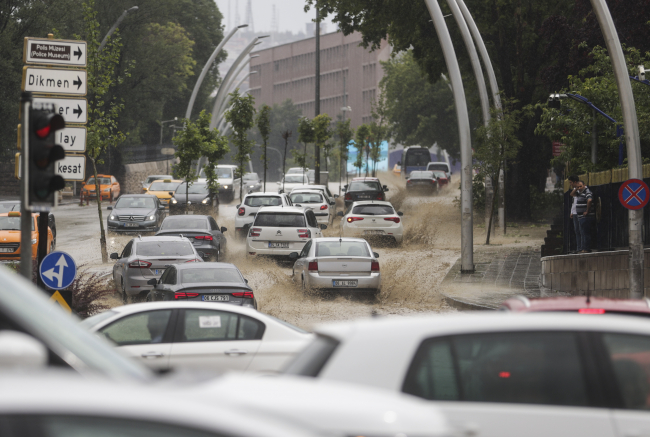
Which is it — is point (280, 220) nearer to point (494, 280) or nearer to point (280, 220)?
point (280, 220)

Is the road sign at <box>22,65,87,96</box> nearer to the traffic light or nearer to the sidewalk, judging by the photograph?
the traffic light

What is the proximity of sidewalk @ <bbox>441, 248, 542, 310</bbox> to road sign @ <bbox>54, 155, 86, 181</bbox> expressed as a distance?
7932 millimetres

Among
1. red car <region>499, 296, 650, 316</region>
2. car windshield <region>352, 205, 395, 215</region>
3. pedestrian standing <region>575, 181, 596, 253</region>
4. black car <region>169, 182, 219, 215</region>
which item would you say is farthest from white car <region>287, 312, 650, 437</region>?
black car <region>169, 182, 219, 215</region>

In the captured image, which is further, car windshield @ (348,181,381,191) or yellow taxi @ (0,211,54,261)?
car windshield @ (348,181,381,191)

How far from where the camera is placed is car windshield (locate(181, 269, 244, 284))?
1429cm

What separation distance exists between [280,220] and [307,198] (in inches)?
443

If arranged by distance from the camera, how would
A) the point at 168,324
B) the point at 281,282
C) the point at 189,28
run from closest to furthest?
the point at 168,324
the point at 281,282
the point at 189,28

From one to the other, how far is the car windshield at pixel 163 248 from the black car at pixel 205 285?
3.79m

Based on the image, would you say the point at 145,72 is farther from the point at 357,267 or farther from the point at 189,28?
the point at 357,267

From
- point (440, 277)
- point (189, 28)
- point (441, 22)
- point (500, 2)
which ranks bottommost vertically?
point (440, 277)

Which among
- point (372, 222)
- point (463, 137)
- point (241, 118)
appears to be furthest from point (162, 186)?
point (463, 137)

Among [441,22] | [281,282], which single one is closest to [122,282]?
[281,282]

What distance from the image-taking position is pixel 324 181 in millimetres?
65812

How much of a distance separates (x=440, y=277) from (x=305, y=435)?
2166 centimetres
